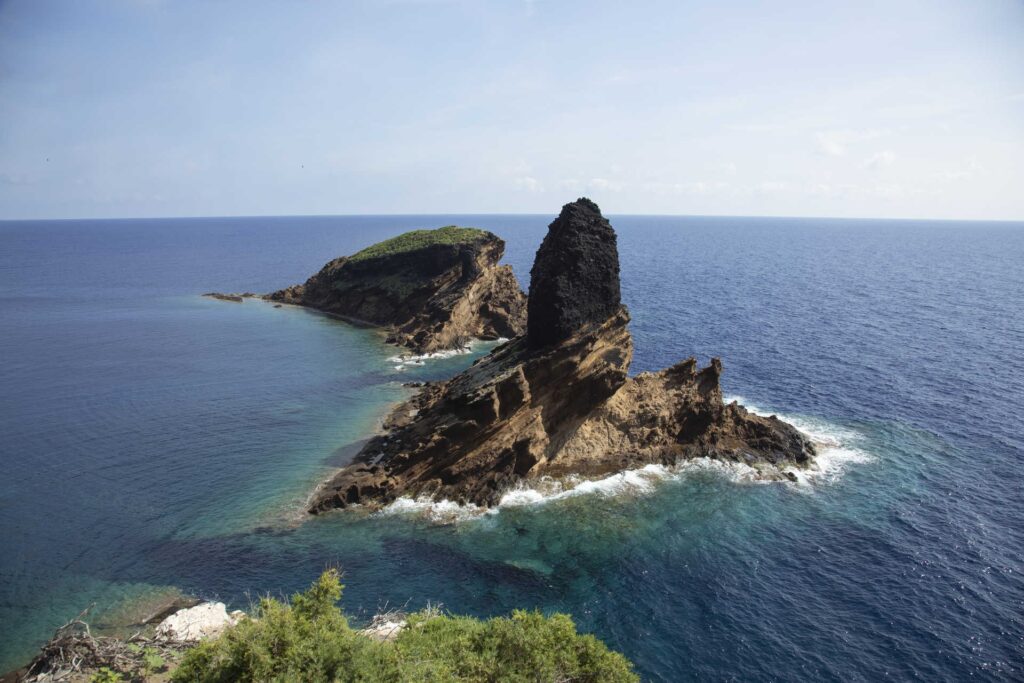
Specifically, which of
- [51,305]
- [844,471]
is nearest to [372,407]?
[844,471]

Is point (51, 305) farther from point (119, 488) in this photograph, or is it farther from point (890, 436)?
point (890, 436)

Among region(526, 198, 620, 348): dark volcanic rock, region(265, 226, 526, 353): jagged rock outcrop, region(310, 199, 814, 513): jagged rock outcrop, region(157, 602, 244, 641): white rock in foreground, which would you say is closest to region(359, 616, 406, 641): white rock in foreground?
region(157, 602, 244, 641): white rock in foreground

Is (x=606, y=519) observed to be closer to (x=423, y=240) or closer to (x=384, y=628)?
(x=384, y=628)

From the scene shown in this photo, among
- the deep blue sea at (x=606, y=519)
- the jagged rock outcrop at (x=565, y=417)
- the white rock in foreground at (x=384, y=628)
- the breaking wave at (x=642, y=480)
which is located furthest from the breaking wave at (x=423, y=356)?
the white rock in foreground at (x=384, y=628)

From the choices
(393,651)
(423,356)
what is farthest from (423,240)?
(393,651)

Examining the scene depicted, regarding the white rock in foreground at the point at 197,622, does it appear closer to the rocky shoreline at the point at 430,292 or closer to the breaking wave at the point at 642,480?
the breaking wave at the point at 642,480

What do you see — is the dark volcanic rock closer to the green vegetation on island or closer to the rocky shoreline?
the rocky shoreline

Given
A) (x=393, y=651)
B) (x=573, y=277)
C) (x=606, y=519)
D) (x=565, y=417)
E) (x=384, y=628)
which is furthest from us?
(x=565, y=417)
